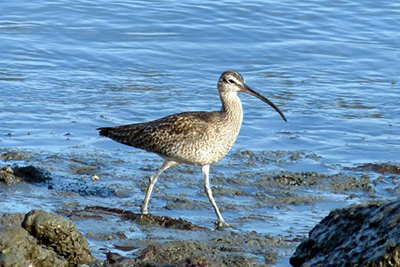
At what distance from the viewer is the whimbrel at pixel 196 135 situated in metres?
8.83

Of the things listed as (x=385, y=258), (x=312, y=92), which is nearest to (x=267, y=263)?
(x=385, y=258)

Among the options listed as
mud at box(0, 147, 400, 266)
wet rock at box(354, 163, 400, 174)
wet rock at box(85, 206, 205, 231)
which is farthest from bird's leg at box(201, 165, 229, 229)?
wet rock at box(354, 163, 400, 174)

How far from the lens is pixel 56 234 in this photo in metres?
6.54

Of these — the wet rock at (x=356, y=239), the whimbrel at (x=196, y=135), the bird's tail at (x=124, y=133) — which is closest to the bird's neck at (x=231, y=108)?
the whimbrel at (x=196, y=135)

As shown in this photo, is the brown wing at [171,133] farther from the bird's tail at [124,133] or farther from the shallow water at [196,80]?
the shallow water at [196,80]

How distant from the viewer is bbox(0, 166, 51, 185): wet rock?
29.7 feet

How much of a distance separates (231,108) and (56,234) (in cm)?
315

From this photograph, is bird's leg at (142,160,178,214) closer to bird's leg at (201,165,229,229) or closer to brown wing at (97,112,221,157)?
brown wing at (97,112,221,157)

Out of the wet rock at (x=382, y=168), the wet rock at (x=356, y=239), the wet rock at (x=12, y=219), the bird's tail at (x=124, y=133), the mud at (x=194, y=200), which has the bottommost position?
the wet rock at (x=382, y=168)

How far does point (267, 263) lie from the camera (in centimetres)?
725

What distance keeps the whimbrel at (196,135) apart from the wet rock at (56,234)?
192 centimetres

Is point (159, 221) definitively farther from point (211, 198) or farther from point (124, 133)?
point (124, 133)

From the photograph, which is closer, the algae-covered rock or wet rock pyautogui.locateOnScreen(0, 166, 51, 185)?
the algae-covered rock

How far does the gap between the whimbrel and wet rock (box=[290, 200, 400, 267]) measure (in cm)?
177
